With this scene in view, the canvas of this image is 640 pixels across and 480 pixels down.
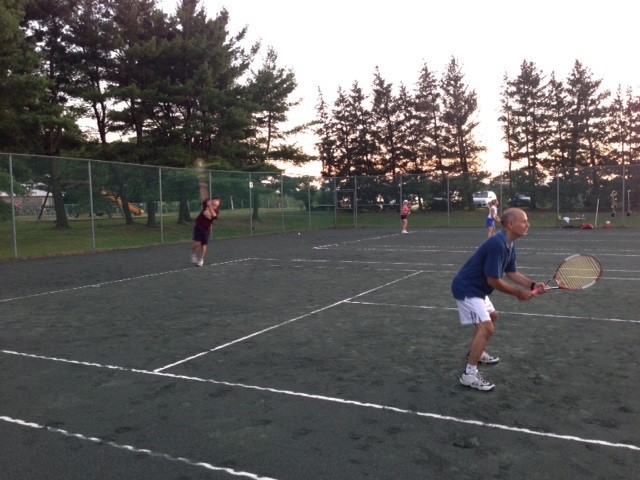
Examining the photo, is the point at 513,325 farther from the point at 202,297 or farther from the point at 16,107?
the point at 16,107

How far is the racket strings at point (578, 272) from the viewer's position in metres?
5.38

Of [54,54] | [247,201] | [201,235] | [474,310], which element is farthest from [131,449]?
[54,54]

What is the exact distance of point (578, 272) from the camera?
5473 millimetres

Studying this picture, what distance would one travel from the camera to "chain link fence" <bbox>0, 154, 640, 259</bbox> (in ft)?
56.3

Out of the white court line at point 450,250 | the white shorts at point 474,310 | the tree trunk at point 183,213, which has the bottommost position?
the white court line at point 450,250

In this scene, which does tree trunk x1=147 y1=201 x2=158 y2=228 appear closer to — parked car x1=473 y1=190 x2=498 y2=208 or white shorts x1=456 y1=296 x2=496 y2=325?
white shorts x1=456 y1=296 x2=496 y2=325

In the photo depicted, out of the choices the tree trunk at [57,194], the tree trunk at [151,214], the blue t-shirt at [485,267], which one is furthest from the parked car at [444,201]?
the blue t-shirt at [485,267]

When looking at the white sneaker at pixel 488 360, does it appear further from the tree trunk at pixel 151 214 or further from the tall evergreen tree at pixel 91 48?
the tall evergreen tree at pixel 91 48

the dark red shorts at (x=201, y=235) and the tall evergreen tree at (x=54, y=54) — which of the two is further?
the tall evergreen tree at (x=54, y=54)

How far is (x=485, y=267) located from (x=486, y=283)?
273 millimetres

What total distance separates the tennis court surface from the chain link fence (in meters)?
7.91

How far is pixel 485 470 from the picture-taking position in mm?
3396

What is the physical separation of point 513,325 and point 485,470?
13.6 feet

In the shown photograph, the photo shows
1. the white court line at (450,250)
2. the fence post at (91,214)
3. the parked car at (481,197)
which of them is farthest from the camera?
the parked car at (481,197)
